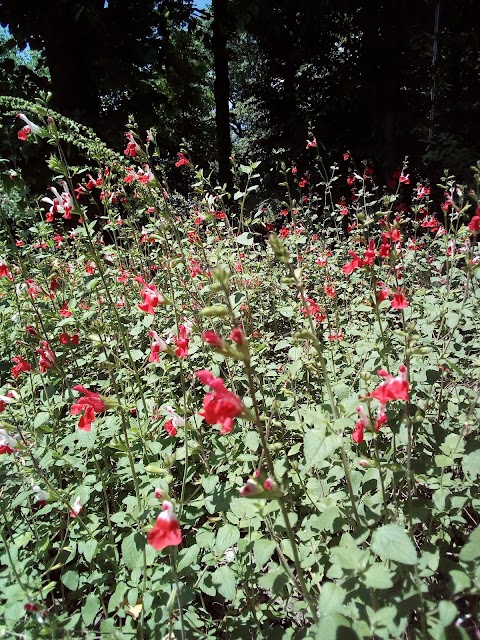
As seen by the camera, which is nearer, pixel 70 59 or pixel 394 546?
pixel 394 546

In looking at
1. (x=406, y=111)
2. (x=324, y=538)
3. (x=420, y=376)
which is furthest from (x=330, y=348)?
(x=406, y=111)

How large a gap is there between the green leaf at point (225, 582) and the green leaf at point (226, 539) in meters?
0.07

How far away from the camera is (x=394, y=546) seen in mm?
1062

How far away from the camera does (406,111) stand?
7555 mm

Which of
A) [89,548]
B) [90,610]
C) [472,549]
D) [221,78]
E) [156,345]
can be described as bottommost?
[90,610]

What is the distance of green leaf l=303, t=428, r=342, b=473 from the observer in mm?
1085

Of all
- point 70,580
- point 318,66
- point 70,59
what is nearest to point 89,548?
point 70,580

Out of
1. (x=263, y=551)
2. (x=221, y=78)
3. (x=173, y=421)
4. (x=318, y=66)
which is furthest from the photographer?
(x=221, y=78)

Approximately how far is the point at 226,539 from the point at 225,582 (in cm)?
14

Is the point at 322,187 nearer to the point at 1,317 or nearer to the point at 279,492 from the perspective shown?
the point at 1,317

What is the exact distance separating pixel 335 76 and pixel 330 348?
774 centimetres

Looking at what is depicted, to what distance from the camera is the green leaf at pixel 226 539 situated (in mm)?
1420

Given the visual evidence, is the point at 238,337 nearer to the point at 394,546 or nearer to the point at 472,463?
the point at 394,546

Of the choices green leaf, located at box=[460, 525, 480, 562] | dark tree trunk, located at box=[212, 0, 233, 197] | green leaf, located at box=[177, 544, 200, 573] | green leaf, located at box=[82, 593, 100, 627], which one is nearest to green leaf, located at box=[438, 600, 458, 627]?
green leaf, located at box=[460, 525, 480, 562]
